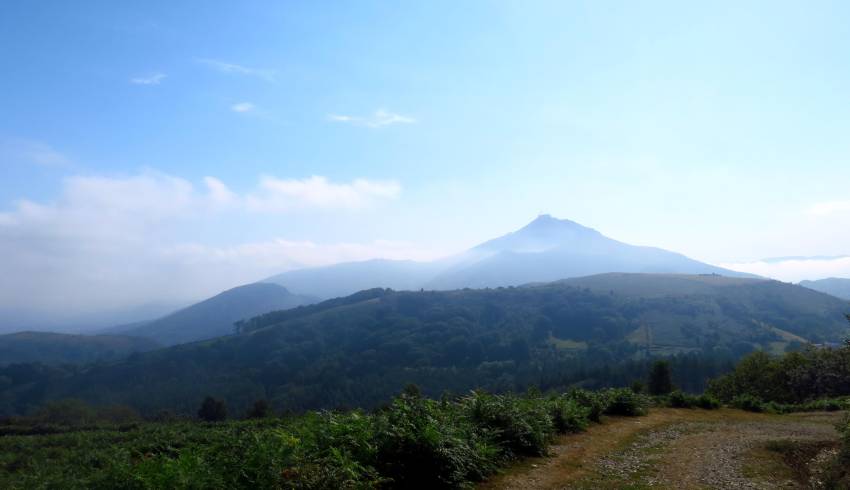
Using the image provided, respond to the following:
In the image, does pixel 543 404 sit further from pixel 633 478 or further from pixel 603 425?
pixel 633 478

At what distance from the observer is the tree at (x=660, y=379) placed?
40.4 metres

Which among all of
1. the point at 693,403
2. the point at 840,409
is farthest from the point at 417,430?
the point at 840,409

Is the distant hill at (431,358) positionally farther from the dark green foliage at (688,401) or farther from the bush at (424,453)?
the bush at (424,453)

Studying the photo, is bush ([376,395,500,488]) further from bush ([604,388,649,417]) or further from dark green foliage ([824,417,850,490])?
bush ([604,388,649,417])

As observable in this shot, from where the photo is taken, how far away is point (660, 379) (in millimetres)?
40719

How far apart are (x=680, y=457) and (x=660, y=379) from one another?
1170 inches

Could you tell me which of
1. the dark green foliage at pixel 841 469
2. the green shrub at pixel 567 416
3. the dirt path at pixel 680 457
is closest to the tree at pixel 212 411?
the green shrub at pixel 567 416

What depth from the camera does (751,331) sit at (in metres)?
164

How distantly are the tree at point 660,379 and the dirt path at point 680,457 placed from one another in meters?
20.3

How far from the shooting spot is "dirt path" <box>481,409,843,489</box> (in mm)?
11367

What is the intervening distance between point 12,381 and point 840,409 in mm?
208039

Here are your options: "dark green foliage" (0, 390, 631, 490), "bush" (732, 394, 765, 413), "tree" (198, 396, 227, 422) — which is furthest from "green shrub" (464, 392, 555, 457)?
"tree" (198, 396, 227, 422)

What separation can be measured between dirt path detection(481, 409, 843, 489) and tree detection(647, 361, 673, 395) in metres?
20.3

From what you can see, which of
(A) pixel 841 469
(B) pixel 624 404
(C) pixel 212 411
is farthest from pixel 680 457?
(C) pixel 212 411
